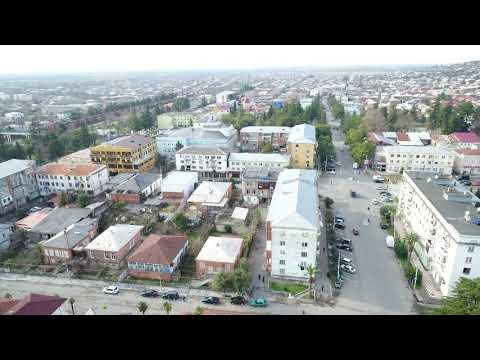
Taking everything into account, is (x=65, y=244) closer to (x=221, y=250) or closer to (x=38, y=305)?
(x=38, y=305)

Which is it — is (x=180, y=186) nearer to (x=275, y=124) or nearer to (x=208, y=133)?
(x=208, y=133)

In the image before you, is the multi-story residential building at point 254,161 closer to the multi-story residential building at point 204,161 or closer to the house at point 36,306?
the multi-story residential building at point 204,161

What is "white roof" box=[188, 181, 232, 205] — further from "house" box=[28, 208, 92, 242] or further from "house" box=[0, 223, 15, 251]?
"house" box=[0, 223, 15, 251]

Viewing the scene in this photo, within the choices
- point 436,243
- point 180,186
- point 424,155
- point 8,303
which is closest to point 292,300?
point 436,243

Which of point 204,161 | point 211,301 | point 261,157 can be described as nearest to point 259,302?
point 211,301

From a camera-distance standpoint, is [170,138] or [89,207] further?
[170,138]
